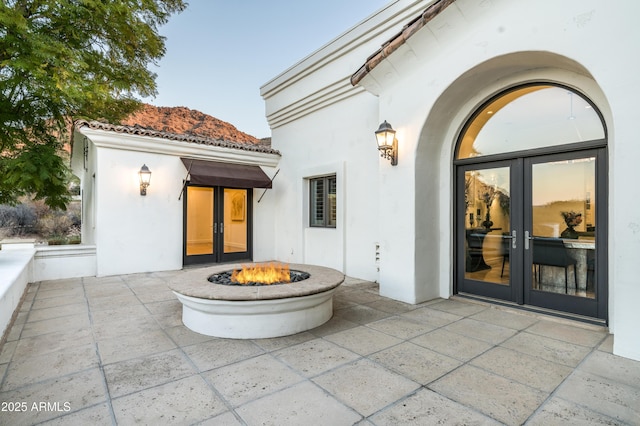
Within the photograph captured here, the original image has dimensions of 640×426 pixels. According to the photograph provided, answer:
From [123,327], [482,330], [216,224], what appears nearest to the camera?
[482,330]

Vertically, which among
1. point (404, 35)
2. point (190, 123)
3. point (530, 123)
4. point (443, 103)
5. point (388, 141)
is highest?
point (190, 123)

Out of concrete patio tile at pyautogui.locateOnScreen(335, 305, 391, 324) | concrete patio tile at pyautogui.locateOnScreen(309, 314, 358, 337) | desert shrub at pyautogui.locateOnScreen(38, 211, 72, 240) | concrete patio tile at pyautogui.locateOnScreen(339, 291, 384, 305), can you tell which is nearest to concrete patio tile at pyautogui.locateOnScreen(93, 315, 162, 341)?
concrete patio tile at pyautogui.locateOnScreen(309, 314, 358, 337)

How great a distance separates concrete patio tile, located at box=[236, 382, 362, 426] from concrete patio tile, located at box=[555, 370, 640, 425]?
1997mm

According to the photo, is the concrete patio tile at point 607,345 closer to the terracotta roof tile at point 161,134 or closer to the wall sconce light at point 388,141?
the wall sconce light at point 388,141

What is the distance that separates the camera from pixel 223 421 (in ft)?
8.02

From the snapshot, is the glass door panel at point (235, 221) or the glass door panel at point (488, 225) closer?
the glass door panel at point (488, 225)

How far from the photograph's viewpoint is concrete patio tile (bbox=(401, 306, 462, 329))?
191 inches

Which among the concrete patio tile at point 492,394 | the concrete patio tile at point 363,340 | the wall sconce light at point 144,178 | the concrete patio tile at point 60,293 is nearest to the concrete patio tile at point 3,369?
the concrete patio tile at point 60,293

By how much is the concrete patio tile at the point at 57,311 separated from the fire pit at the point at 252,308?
2.25 m

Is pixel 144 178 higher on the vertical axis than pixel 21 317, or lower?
higher

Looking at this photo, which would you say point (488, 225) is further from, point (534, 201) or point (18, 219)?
point (18, 219)

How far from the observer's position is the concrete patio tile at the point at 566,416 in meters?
2.46

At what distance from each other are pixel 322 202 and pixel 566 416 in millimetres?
7499

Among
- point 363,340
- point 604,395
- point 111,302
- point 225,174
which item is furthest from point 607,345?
point 225,174
